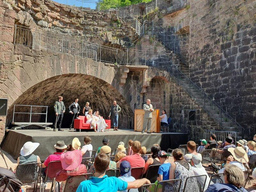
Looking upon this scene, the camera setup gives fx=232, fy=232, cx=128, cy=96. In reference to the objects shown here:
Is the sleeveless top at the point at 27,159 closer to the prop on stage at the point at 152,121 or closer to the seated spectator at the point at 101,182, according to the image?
the seated spectator at the point at 101,182

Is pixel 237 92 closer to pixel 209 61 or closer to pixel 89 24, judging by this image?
pixel 209 61

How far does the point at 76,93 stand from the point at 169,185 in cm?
1172

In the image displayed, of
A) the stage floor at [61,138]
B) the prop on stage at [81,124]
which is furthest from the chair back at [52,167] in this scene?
the prop on stage at [81,124]

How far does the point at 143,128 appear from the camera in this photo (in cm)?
1064

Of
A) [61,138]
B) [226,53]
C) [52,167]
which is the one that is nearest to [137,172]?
[52,167]

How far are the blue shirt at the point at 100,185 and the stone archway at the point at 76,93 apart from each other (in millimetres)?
9198

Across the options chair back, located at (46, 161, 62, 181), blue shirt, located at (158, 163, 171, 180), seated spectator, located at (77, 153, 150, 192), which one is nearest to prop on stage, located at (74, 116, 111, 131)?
chair back, located at (46, 161, 62, 181)

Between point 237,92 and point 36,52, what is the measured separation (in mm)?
9321


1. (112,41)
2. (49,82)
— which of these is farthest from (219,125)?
(112,41)

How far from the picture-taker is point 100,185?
238cm

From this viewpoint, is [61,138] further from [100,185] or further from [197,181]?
[100,185]

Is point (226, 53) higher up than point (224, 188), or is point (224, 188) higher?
point (226, 53)

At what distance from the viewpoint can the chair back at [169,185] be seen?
3.13 meters

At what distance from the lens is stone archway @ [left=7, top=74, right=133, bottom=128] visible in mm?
11633
